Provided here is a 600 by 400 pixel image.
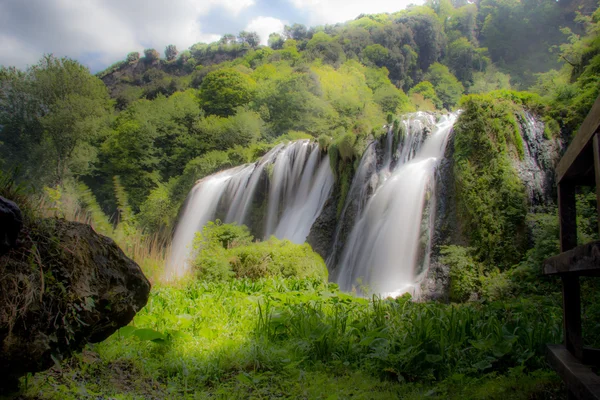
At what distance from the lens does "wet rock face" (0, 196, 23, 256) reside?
162 cm

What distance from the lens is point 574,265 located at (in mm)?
1791

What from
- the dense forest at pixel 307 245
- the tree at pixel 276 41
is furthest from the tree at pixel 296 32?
the dense forest at pixel 307 245

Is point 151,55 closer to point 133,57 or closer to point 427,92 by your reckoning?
point 133,57

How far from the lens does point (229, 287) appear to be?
577cm

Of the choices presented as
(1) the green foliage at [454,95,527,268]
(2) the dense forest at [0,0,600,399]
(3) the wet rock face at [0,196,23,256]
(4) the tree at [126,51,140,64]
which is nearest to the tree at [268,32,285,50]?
(2) the dense forest at [0,0,600,399]

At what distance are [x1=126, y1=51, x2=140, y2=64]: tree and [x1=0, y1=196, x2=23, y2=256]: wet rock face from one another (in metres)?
29.5

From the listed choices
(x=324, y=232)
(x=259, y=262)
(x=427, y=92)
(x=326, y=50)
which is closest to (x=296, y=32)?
(x=326, y=50)

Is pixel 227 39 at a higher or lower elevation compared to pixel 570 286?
higher

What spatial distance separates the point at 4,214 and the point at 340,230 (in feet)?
28.9

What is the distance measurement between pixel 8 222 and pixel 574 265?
2.41m

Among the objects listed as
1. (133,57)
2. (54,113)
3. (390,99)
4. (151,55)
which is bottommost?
(54,113)

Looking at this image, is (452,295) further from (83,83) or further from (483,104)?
(83,83)

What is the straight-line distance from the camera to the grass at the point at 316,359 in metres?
2.39

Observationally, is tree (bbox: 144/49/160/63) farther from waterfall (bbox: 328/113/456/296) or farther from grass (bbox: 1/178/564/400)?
grass (bbox: 1/178/564/400)
